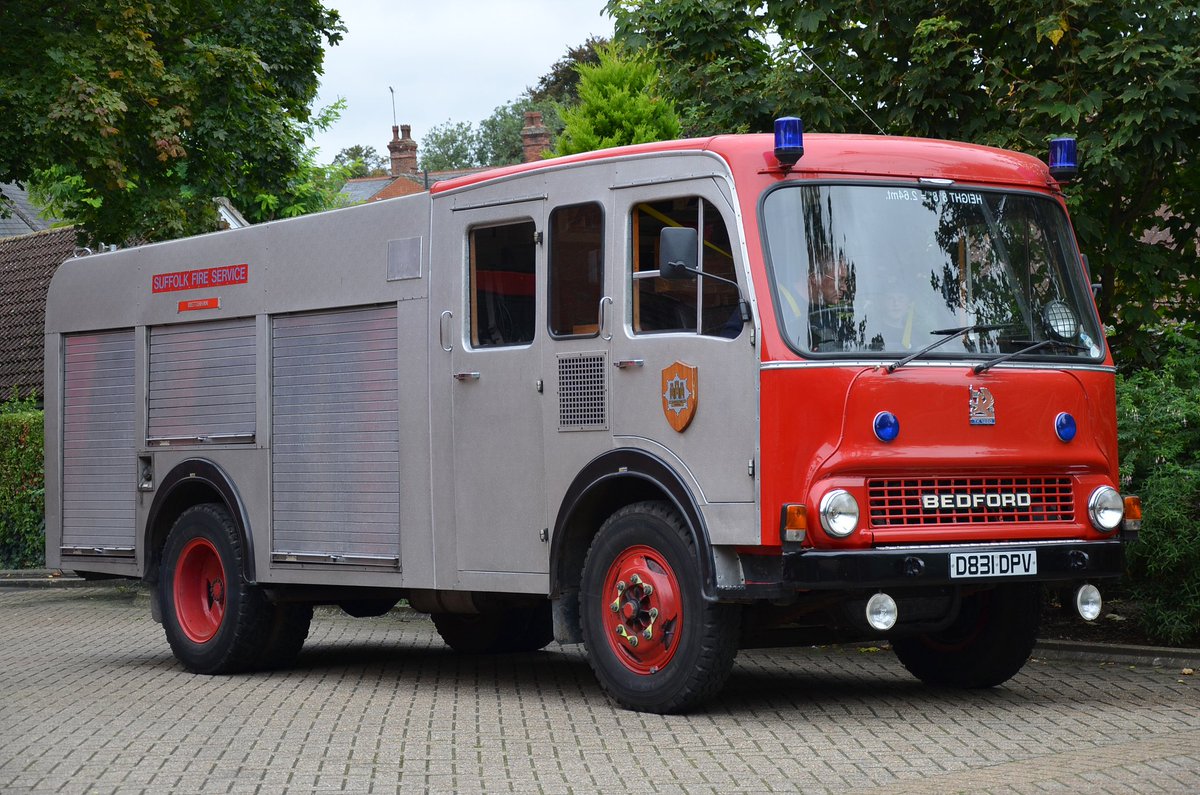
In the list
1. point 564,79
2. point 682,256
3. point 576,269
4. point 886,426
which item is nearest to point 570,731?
point 886,426

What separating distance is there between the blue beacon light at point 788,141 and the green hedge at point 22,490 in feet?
53.1

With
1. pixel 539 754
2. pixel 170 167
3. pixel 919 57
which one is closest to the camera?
pixel 539 754

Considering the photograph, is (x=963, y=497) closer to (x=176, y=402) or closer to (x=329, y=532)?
(x=329, y=532)

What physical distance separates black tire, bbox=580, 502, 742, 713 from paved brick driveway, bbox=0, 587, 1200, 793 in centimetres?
19

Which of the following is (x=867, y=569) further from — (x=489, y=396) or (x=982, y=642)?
(x=489, y=396)

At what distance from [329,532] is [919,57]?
17.2 feet

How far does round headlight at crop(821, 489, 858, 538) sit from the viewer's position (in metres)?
8.77

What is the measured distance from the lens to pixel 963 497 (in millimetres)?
9227

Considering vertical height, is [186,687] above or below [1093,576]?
below

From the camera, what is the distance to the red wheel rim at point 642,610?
9391mm

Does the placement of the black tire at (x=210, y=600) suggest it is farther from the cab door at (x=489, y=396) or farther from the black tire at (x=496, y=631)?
the cab door at (x=489, y=396)

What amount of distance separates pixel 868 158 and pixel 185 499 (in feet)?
19.5

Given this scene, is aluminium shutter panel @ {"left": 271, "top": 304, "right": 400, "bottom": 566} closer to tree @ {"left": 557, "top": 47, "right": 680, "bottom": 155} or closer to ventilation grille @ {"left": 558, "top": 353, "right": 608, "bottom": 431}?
ventilation grille @ {"left": 558, "top": 353, "right": 608, "bottom": 431}

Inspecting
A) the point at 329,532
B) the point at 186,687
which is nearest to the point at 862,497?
the point at 329,532
